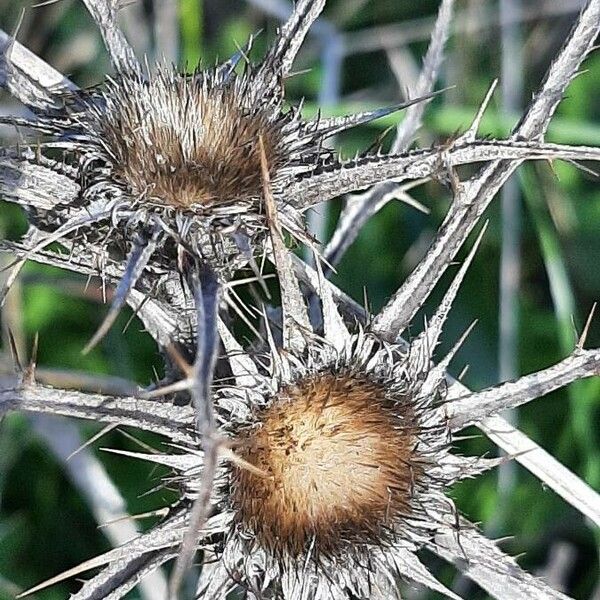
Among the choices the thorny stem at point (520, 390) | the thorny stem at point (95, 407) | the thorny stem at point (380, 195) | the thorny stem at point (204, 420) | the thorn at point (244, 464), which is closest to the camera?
the thorny stem at point (204, 420)

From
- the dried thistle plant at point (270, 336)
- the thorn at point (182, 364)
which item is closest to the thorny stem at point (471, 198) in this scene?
the dried thistle plant at point (270, 336)

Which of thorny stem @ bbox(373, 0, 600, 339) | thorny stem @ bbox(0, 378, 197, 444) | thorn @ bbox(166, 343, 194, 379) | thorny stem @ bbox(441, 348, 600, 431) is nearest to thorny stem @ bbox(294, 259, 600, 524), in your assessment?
thorny stem @ bbox(441, 348, 600, 431)

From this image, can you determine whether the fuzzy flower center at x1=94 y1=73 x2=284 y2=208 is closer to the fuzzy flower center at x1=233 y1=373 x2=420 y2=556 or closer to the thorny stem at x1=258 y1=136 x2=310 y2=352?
the thorny stem at x1=258 y1=136 x2=310 y2=352

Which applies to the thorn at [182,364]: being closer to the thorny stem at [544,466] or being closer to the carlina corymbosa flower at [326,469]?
the carlina corymbosa flower at [326,469]

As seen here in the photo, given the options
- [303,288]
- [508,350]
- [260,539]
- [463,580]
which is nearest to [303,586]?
[260,539]

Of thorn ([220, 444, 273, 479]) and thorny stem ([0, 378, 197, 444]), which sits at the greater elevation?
thorn ([220, 444, 273, 479])

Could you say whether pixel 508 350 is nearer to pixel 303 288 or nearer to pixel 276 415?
pixel 303 288

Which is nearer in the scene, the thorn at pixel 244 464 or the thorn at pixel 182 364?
the thorn at pixel 182 364
